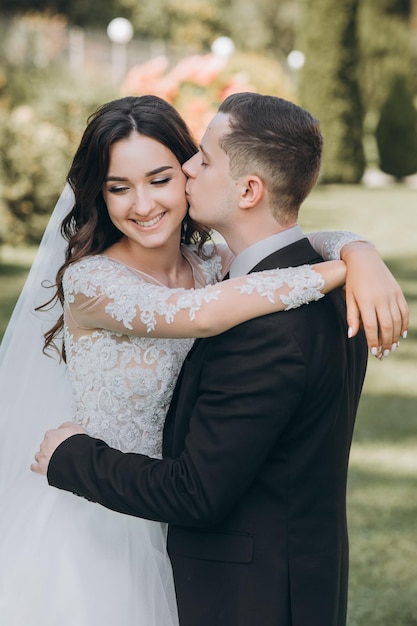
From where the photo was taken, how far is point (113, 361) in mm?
2754

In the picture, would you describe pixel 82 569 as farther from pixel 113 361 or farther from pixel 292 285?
pixel 292 285

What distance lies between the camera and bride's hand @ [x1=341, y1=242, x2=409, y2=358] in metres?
2.22

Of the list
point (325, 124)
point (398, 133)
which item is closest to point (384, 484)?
point (325, 124)

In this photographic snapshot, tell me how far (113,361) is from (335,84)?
1752 centimetres

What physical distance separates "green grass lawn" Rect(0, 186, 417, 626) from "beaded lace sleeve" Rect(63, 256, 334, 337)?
237cm

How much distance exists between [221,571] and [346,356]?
0.62 meters

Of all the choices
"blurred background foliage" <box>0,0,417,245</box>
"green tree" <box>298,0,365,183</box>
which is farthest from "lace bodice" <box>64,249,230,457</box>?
"green tree" <box>298,0,365,183</box>

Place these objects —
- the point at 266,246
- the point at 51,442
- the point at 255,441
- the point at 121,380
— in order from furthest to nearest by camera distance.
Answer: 1. the point at 121,380
2. the point at 51,442
3. the point at 266,246
4. the point at 255,441

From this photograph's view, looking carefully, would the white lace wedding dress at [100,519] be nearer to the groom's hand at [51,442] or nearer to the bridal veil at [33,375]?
the groom's hand at [51,442]

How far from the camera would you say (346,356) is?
238 centimetres

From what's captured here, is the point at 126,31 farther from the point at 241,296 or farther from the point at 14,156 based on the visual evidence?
the point at 241,296

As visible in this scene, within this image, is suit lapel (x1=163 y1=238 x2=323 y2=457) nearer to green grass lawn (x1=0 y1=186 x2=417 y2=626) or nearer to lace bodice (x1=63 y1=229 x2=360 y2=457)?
lace bodice (x1=63 y1=229 x2=360 y2=457)

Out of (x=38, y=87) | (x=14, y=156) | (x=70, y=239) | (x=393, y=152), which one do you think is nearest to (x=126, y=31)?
(x=38, y=87)

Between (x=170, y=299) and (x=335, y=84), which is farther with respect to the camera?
(x=335, y=84)
